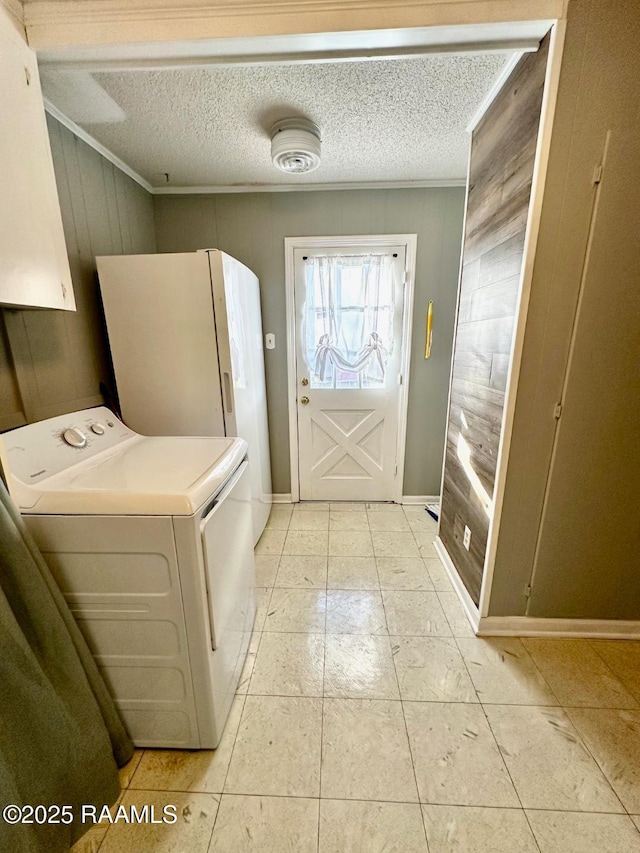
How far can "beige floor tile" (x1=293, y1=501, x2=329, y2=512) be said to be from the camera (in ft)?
9.09

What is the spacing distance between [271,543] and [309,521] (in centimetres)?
39

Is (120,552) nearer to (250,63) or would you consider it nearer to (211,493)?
(211,493)

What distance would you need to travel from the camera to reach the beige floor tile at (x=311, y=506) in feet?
9.09

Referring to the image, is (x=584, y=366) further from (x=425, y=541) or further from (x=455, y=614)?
(x=425, y=541)

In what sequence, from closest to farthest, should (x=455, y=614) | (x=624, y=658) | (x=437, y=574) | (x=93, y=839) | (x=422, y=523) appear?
(x=93, y=839), (x=624, y=658), (x=455, y=614), (x=437, y=574), (x=422, y=523)

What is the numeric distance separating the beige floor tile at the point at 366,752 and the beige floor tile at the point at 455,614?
1.67ft

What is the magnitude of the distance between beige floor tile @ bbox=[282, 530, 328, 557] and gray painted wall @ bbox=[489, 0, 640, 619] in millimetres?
1090

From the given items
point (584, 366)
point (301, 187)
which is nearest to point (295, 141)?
point (301, 187)

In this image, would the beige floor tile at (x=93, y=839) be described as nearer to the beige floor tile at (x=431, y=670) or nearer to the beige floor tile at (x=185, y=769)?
the beige floor tile at (x=185, y=769)

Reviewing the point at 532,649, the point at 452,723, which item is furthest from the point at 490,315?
the point at 452,723

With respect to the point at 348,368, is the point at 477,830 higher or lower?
lower

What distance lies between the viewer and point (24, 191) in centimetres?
102

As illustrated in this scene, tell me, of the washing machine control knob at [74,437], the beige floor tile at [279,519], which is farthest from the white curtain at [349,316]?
the washing machine control knob at [74,437]

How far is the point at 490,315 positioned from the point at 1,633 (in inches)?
78.7
